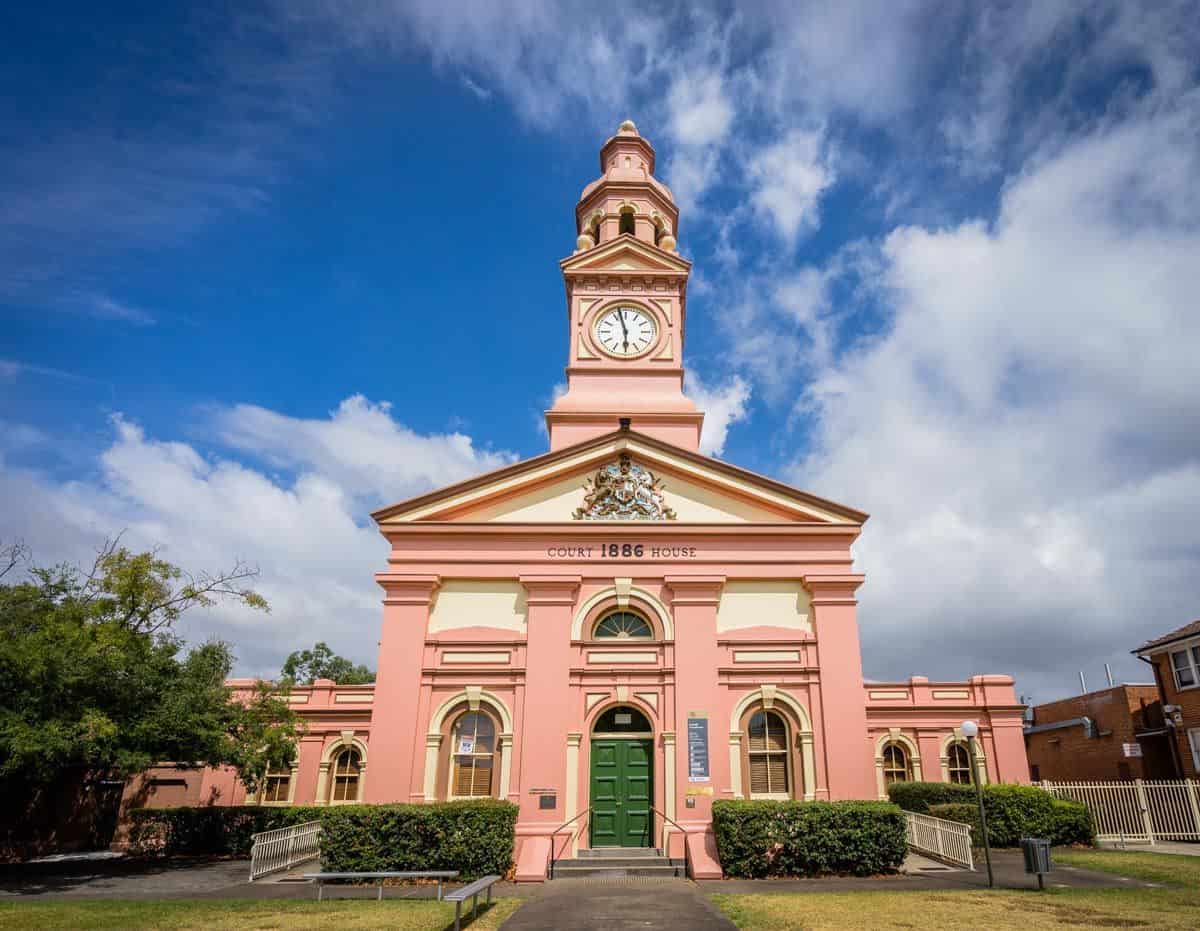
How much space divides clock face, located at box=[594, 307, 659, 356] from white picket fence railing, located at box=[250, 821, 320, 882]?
629 inches

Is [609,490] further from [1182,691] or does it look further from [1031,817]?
[1182,691]

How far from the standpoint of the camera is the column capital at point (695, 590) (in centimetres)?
1917

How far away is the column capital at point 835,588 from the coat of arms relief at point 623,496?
3969 millimetres

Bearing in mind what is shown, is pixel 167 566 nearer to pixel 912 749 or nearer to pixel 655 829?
pixel 655 829

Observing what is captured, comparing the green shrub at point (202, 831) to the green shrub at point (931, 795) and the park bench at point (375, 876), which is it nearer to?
the park bench at point (375, 876)

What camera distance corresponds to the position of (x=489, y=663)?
1880cm

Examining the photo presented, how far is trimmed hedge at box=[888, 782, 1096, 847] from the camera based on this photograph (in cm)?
1983

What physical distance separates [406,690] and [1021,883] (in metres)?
13.3

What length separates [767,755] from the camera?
18.5 metres

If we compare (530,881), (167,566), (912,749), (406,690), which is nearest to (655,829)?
(530,881)

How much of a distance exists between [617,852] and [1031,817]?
36.8 ft

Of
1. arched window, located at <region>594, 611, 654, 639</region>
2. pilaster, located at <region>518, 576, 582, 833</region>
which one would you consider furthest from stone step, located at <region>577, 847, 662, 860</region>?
arched window, located at <region>594, 611, 654, 639</region>

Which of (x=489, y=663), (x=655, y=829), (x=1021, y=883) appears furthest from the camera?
(x=489, y=663)

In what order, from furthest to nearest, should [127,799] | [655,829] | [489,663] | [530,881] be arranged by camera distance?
[127,799]
[489,663]
[655,829]
[530,881]
